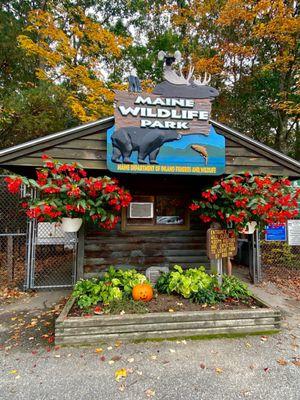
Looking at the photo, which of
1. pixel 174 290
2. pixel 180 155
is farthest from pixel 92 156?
pixel 174 290

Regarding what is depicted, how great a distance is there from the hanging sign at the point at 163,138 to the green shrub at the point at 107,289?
1938 mm

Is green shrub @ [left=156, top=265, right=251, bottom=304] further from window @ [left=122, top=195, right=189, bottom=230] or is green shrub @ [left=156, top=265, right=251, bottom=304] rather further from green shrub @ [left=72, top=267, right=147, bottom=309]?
window @ [left=122, top=195, right=189, bottom=230]

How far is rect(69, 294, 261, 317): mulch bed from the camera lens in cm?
374

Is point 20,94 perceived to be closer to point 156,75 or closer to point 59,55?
point 59,55

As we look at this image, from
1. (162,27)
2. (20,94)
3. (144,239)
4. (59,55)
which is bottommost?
(144,239)

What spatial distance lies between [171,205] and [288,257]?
4095 millimetres

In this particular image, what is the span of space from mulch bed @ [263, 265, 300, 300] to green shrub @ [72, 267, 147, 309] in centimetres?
367

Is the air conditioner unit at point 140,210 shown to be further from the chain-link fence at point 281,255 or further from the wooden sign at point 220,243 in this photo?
the chain-link fence at point 281,255

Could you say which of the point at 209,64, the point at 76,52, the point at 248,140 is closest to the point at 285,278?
the point at 248,140

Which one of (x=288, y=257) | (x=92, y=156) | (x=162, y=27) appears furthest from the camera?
(x=162, y=27)

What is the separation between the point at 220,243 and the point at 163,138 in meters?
2.15

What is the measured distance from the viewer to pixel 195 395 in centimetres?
249

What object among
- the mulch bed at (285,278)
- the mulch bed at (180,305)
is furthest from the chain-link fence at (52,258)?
the mulch bed at (285,278)

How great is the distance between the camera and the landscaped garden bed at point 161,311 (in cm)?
338
